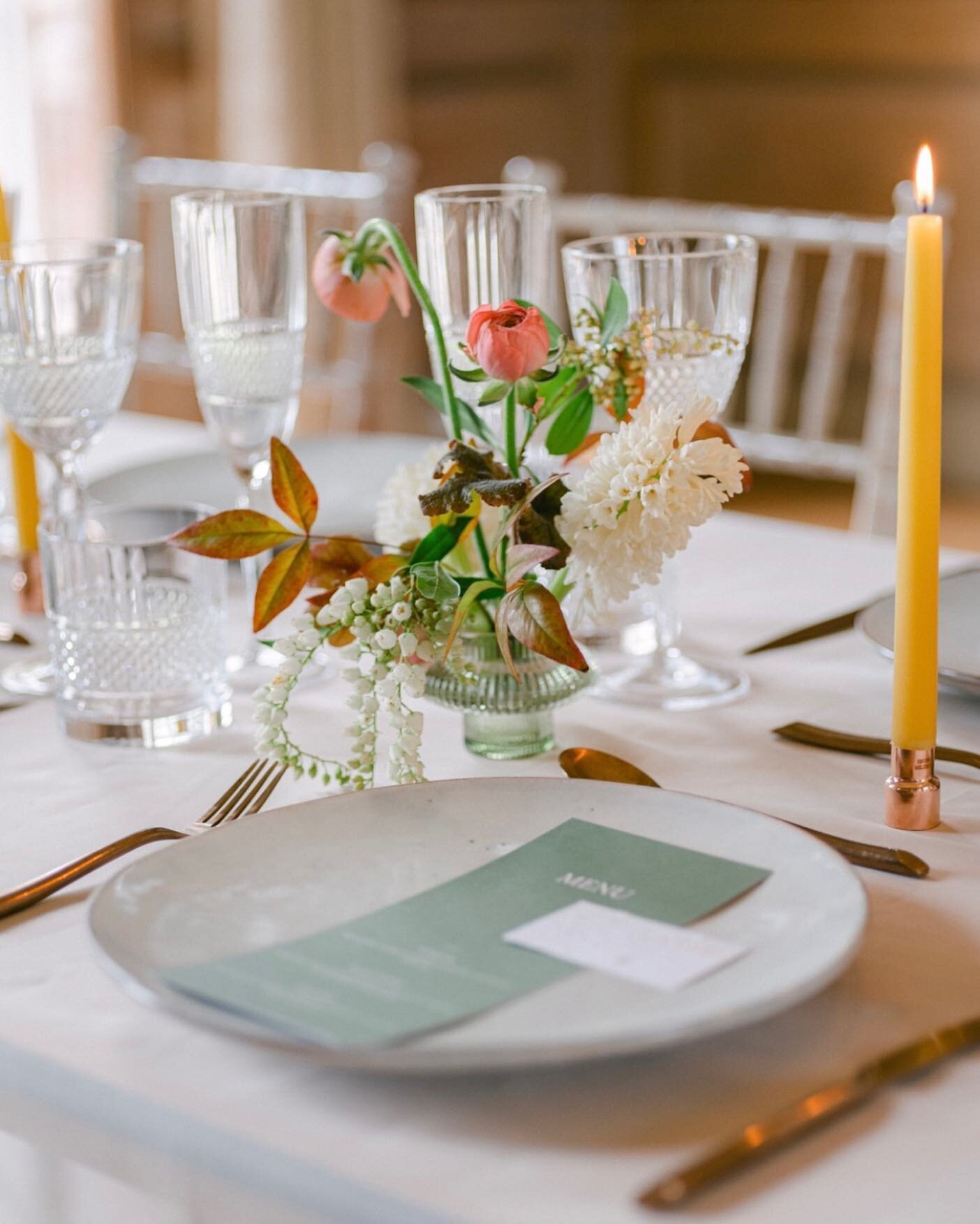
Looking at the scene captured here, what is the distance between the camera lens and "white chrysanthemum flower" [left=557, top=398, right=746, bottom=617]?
27.7 inches

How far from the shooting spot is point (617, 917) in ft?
1.90

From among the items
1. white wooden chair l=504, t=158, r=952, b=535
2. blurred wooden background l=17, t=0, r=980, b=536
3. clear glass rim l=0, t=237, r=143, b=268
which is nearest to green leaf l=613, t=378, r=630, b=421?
clear glass rim l=0, t=237, r=143, b=268

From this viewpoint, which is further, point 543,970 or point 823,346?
point 823,346

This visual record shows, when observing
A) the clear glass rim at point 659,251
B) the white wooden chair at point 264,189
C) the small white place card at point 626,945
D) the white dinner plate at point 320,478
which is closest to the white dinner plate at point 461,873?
the small white place card at point 626,945

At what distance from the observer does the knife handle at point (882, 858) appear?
26.3 inches

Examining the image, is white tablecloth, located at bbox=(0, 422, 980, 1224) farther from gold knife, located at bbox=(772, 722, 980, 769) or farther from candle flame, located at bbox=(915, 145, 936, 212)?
candle flame, located at bbox=(915, 145, 936, 212)

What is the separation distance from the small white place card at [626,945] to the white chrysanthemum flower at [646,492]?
0.64 ft

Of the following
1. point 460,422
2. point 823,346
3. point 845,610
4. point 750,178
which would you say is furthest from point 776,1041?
point 750,178

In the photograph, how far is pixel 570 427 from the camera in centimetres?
80

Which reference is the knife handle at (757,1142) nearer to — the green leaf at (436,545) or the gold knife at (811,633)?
the green leaf at (436,545)

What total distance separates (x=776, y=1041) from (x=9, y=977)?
291 mm

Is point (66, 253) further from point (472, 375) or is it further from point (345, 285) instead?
point (472, 375)

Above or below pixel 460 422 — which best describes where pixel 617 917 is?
below

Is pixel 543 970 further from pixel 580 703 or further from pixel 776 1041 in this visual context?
pixel 580 703
